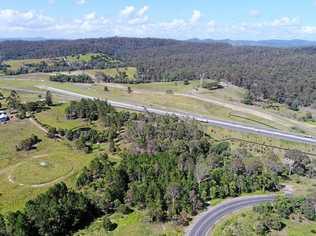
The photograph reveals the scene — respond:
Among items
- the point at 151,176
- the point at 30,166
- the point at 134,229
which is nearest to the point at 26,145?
the point at 30,166

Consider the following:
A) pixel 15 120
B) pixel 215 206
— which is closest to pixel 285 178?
pixel 215 206

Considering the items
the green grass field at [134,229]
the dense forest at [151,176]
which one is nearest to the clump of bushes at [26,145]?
the dense forest at [151,176]

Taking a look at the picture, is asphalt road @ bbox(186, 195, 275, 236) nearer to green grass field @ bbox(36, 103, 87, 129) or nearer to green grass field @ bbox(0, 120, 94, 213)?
green grass field @ bbox(0, 120, 94, 213)

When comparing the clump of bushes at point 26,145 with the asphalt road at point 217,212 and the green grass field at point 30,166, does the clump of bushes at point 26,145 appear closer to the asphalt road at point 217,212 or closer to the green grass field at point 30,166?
the green grass field at point 30,166

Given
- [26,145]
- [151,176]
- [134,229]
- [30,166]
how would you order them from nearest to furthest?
[134,229] → [151,176] → [30,166] → [26,145]

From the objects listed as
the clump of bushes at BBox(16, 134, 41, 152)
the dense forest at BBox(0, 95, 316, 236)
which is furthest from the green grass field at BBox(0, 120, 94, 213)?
the dense forest at BBox(0, 95, 316, 236)

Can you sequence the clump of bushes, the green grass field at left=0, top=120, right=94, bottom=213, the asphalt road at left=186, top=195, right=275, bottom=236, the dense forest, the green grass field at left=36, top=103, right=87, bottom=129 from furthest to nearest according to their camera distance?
1. the green grass field at left=36, top=103, right=87, bottom=129
2. the clump of bushes
3. the green grass field at left=0, top=120, right=94, bottom=213
4. the dense forest
5. the asphalt road at left=186, top=195, right=275, bottom=236

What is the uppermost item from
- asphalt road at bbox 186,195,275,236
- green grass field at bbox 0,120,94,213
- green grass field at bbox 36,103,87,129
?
green grass field at bbox 36,103,87,129

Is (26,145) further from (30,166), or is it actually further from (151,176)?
(151,176)

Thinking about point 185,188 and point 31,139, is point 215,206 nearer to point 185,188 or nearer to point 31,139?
point 185,188
